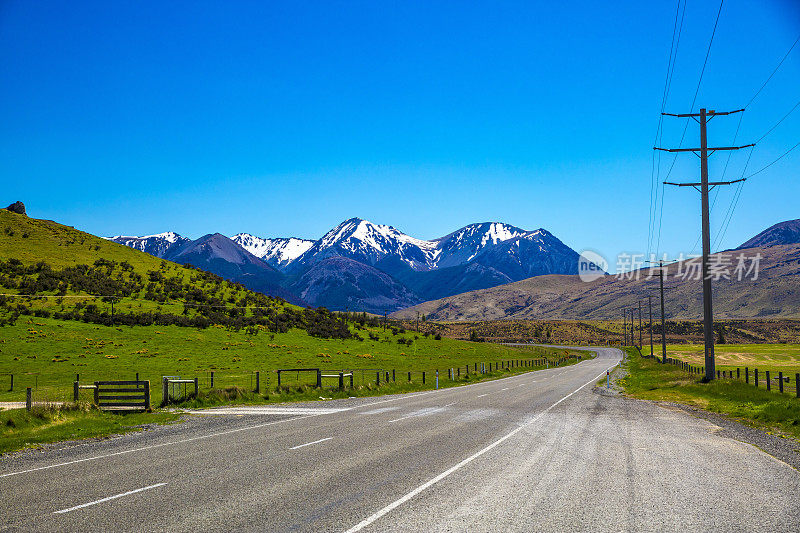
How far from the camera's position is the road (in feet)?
28.6

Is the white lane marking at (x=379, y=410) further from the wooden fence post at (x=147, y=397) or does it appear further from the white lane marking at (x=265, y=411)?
the wooden fence post at (x=147, y=397)

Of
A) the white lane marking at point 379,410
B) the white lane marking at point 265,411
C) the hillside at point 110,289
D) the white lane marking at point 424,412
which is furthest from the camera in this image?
the hillside at point 110,289

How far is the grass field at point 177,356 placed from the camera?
4812 centimetres

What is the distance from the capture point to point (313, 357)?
235 ft

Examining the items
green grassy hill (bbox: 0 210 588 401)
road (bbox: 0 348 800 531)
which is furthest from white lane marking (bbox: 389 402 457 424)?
green grassy hill (bbox: 0 210 588 401)

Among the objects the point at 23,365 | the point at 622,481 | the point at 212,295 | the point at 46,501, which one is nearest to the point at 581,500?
the point at 622,481

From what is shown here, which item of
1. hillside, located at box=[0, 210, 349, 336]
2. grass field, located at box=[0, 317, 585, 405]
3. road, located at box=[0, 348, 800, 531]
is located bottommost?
grass field, located at box=[0, 317, 585, 405]


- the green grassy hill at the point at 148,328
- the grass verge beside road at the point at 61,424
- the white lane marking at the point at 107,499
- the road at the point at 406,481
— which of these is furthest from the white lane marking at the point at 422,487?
the green grassy hill at the point at 148,328

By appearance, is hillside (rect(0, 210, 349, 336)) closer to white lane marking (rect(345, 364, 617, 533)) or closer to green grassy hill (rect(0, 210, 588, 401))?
green grassy hill (rect(0, 210, 588, 401))

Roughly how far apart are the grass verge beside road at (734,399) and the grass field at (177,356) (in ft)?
Result: 62.4

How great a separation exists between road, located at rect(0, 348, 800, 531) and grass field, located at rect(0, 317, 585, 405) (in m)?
21.8

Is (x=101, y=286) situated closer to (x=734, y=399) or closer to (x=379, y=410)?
(x=379, y=410)

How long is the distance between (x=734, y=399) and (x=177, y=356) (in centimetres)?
4935

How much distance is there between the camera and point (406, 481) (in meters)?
11.2
